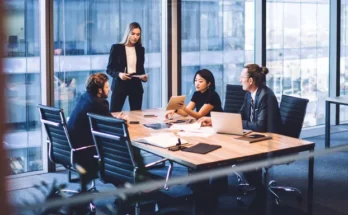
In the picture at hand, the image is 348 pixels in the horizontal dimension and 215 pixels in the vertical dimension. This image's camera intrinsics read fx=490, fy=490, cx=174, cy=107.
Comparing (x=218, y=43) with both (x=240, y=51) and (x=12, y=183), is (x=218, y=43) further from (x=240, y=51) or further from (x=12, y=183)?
(x=12, y=183)

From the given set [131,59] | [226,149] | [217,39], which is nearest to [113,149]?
[226,149]

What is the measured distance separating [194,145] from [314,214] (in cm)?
106

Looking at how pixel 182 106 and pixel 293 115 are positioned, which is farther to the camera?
pixel 182 106

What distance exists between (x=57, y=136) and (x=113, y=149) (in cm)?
64

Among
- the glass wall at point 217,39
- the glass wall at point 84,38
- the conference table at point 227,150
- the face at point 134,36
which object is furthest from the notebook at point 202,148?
the glass wall at point 217,39

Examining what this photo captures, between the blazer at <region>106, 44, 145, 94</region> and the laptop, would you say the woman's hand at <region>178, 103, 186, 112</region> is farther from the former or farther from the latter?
the blazer at <region>106, 44, 145, 94</region>

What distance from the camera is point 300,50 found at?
228 inches

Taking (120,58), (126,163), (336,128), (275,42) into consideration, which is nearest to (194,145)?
(126,163)

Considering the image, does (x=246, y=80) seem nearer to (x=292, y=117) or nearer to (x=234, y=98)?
(x=292, y=117)

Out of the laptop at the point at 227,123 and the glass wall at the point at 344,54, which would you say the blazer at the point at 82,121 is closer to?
the laptop at the point at 227,123

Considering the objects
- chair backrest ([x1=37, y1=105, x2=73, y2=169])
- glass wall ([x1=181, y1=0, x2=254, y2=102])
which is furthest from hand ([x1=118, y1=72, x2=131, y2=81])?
chair backrest ([x1=37, y1=105, x2=73, y2=169])

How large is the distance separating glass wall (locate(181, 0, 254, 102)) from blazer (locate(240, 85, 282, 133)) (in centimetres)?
153

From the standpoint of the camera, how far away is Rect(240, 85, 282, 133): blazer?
10.1 ft

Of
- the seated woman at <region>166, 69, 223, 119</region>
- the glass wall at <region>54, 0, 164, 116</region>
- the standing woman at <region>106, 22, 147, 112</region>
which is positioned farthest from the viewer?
the standing woman at <region>106, 22, 147, 112</region>
